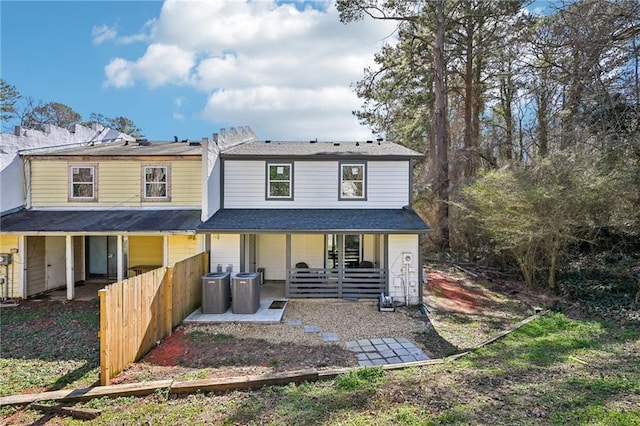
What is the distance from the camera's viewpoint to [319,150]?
12070 mm

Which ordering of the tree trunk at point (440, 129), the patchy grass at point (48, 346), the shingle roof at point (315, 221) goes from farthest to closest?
the tree trunk at point (440, 129) < the shingle roof at point (315, 221) < the patchy grass at point (48, 346)

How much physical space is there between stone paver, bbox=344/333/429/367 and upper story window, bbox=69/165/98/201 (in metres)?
9.61

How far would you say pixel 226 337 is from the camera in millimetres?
7391

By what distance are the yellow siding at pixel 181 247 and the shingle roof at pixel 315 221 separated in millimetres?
780

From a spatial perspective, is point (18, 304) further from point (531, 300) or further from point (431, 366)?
point (531, 300)

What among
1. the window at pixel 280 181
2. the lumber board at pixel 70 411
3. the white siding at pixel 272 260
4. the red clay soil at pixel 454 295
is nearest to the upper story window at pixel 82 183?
the window at pixel 280 181

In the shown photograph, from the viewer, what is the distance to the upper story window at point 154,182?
11.2m

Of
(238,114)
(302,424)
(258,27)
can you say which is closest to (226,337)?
(302,424)

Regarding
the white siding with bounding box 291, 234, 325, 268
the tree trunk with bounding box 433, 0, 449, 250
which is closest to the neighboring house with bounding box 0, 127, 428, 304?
the white siding with bounding box 291, 234, 325, 268

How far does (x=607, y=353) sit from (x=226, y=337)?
7.03 metres

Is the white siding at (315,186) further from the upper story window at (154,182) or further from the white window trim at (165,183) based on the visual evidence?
the upper story window at (154,182)

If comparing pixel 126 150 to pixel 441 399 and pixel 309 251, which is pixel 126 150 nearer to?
pixel 309 251

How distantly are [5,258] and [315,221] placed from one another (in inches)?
361

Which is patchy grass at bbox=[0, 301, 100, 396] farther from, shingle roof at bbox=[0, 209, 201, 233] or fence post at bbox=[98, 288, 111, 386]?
shingle roof at bbox=[0, 209, 201, 233]
